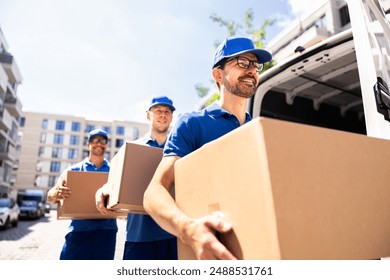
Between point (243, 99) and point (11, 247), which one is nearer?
point (243, 99)

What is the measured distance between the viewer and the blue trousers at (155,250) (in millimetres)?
2141

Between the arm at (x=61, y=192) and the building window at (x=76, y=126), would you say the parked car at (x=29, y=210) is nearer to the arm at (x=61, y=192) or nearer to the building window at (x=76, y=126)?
the arm at (x=61, y=192)

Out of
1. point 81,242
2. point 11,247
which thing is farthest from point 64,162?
point 81,242

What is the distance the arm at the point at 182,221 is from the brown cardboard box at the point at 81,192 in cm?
155


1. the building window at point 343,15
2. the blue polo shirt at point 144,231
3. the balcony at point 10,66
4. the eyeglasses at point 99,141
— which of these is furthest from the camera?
the balcony at point 10,66


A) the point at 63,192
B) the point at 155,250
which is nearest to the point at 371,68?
the point at 155,250

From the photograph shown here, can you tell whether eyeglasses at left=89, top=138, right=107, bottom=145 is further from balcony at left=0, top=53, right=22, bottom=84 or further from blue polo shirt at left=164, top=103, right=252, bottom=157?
balcony at left=0, top=53, right=22, bottom=84

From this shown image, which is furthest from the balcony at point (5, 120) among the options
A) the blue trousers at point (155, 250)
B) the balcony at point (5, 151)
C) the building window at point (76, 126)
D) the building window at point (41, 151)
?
the blue trousers at point (155, 250)

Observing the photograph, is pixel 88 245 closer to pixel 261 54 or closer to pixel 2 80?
pixel 261 54

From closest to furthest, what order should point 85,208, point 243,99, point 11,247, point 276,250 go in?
point 276,250 < point 243,99 < point 85,208 < point 11,247

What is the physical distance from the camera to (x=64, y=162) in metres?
61.0

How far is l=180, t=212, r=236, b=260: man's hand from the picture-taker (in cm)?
80

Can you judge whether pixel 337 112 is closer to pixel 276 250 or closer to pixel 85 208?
pixel 85 208
